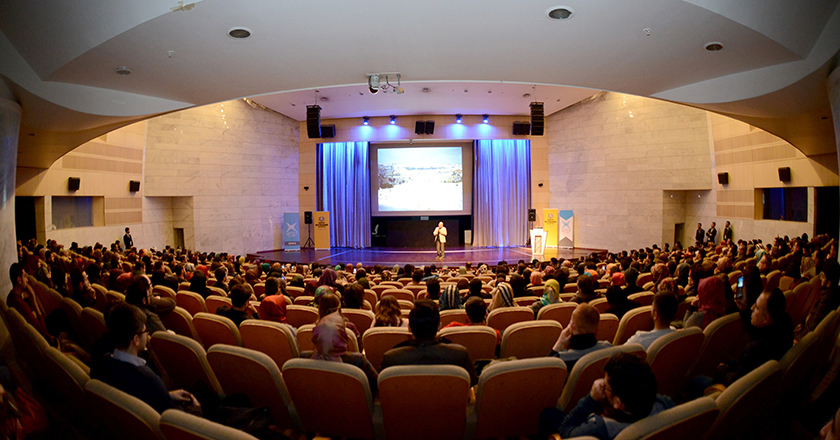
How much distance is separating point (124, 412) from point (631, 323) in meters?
3.20

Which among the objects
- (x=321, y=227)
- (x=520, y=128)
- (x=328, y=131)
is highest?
(x=328, y=131)

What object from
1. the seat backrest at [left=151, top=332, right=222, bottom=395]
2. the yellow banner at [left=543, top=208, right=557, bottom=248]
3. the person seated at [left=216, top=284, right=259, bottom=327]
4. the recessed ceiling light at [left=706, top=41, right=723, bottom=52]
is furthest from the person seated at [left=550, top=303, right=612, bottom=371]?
the yellow banner at [left=543, top=208, right=557, bottom=248]

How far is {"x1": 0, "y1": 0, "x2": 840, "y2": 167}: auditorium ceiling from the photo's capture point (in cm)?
418

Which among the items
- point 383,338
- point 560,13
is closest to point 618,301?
point 383,338

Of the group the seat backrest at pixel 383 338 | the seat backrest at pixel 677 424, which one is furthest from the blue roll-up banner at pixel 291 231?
the seat backrest at pixel 677 424

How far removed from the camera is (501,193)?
19375mm

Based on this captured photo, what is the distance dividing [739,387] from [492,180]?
17.9m

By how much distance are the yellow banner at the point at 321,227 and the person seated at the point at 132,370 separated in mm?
16006

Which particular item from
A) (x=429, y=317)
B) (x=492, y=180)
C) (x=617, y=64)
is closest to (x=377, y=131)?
(x=492, y=180)

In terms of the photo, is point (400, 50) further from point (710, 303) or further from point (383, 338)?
point (710, 303)

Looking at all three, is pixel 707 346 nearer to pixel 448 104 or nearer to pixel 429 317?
pixel 429 317

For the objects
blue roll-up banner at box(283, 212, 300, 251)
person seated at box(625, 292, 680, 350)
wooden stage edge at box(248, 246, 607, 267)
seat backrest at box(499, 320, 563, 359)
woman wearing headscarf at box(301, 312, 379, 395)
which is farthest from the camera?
blue roll-up banner at box(283, 212, 300, 251)

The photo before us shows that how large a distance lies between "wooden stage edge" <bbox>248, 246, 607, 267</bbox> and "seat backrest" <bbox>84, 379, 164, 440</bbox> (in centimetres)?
1216

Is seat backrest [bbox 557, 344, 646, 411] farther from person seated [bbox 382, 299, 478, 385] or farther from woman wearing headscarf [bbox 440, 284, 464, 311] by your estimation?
woman wearing headscarf [bbox 440, 284, 464, 311]
